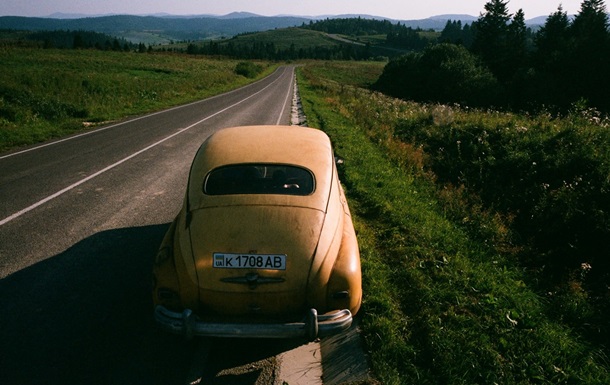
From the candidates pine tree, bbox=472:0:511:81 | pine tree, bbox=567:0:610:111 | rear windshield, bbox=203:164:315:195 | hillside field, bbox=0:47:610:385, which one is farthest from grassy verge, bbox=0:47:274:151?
pine tree, bbox=472:0:511:81

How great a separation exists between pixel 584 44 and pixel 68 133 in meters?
35.8

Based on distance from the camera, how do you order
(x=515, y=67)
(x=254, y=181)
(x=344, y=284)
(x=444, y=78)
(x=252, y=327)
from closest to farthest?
(x=252, y=327)
(x=344, y=284)
(x=254, y=181)
(x=444, y=78)
(x=515, y=67)

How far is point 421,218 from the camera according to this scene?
6.71m

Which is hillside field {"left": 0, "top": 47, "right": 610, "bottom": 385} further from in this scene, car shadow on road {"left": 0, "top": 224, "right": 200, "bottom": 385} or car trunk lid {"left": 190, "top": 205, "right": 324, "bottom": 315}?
car shadow on road {"left": 0, "top": 224, "right": 200, "bottom": 385}

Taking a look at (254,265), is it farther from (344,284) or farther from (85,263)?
(85,263)

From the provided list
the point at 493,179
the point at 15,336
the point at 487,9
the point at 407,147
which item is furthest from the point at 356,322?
the point at 487,9

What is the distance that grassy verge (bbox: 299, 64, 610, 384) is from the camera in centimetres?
345

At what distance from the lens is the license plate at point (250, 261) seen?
3.40 meters

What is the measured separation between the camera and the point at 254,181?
425 cm

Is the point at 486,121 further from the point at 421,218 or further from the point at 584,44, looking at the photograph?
the point at 584,44

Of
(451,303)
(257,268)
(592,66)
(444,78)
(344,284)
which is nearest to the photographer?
(257,268)

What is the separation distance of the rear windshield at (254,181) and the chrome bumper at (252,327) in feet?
4.49

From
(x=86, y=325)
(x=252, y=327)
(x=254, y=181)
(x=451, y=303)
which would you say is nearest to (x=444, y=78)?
(x=451, y=303)

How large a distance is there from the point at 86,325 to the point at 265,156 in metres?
2.72
